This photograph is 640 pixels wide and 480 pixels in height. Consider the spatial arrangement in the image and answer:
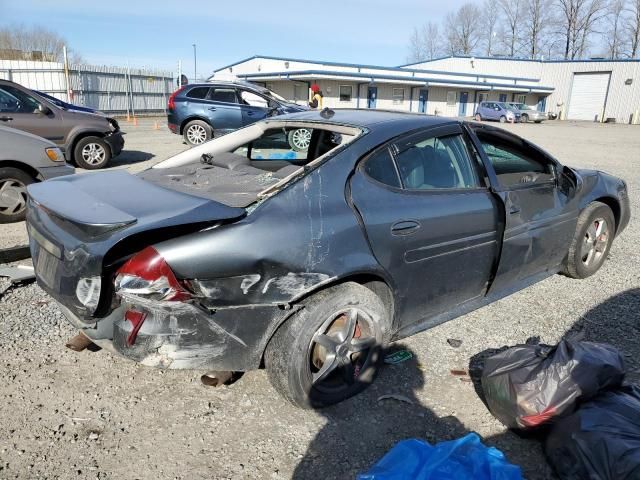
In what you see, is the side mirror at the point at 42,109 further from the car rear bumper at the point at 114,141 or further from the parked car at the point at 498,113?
the parked car at the point at 498,113

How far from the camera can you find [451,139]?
3424mm

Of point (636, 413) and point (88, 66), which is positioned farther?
point (88, 66)

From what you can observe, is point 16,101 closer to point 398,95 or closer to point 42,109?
point 42,109

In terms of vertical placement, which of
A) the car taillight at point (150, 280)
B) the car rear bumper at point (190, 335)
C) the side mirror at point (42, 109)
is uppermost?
the side mirror at point (42, 109)

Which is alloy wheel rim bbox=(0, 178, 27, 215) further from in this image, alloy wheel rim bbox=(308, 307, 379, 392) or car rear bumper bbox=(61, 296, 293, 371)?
alloy wheel rim bbox=(308, 307, 379, 392)

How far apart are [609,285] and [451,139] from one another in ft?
7.83

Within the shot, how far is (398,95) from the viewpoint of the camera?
4053 cm

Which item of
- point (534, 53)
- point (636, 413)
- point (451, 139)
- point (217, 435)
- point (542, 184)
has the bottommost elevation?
point (217, 435)

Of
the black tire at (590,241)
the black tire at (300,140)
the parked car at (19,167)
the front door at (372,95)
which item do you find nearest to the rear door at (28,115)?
the parked car at (19,167)

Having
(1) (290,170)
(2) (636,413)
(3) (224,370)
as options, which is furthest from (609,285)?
(3) (224,370)

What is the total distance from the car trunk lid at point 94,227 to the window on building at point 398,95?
39.6 meters

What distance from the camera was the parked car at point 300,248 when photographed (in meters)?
2.37

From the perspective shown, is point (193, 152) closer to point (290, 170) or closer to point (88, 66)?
point (290, 170)

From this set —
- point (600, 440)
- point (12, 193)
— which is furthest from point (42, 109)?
point (600, 440)
